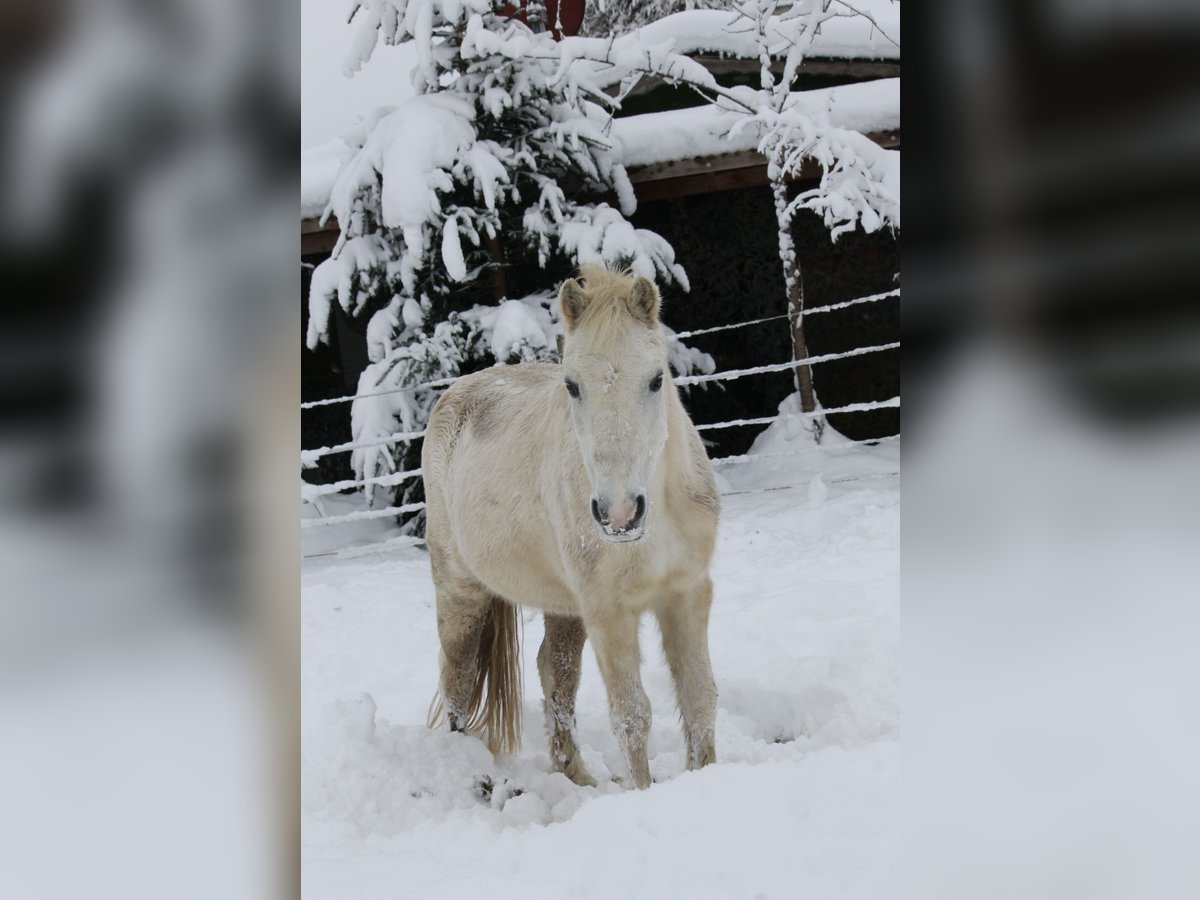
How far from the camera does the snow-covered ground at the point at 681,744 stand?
4.49ft

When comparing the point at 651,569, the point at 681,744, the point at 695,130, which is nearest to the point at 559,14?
the point at 695,130

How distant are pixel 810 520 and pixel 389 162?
1682 millimetres

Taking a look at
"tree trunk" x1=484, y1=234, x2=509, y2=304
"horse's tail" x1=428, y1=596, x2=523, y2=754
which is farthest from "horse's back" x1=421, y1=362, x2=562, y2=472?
"horse's tail" x1=428, y1=596, x2=523, y2=754

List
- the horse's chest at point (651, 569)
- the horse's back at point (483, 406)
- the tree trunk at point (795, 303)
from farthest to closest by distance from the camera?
1. the horse's back at point (483, 406)
2. the tree trunk at point (795, 303)
3. the horse's chest at point (651, 569)

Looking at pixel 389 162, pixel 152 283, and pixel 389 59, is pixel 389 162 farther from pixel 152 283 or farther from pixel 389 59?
pixel 152 283

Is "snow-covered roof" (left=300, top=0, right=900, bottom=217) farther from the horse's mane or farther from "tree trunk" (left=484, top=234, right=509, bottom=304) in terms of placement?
the horse's mane

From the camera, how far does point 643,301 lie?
196 cm

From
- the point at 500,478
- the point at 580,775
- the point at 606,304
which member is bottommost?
the point at 580,775

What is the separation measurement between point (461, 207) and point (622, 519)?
1614 mm

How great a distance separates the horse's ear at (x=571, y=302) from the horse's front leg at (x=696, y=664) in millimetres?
706

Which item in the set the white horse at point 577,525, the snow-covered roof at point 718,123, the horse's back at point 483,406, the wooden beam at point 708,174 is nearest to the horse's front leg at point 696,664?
the white horse at point 577,525

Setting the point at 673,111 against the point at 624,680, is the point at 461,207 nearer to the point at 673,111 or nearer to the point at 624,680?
the point at 673,111

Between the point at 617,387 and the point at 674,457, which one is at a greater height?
the point at 617,387

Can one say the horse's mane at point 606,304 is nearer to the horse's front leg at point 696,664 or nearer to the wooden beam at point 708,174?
the horse's front leg at point 696,664
